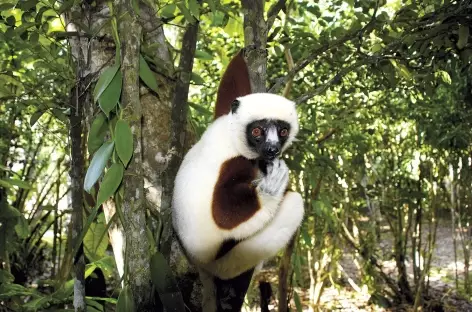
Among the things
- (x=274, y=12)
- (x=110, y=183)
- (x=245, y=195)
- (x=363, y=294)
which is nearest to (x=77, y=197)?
(x=110, y=183)

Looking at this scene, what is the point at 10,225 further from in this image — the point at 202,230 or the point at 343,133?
the point at 343,133

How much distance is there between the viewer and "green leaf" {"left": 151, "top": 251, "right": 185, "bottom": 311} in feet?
4.54

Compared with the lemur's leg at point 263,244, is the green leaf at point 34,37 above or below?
above

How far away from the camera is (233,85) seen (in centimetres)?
211

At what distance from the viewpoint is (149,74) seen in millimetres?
1595

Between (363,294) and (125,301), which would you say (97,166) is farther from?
(363,294)

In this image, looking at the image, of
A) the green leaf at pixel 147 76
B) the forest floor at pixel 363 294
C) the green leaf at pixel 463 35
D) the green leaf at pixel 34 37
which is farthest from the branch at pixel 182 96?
the forest floor at pixel 363 294

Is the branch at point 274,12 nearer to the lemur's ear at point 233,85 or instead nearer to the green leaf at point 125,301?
the lemur's ear at point 233,85

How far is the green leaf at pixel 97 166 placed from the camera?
1.36 meters

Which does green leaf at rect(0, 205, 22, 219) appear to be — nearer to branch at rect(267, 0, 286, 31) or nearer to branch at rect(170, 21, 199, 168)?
branch at rect(170, 21, 199, 168)

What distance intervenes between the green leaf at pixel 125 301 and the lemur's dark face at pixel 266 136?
2.51 ft

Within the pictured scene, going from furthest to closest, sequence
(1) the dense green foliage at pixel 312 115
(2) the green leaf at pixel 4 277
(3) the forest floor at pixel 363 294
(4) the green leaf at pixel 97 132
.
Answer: (3) the forest floor at pixel 363 294 → (2) the green leaf at pixel 4 277 → (1) the dense green foliage at pixel 312 115 → (4) the green leaf at pixel 97 132

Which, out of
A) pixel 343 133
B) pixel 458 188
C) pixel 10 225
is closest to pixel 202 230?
pixel 10 225

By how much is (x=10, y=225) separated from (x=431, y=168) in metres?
3.96
